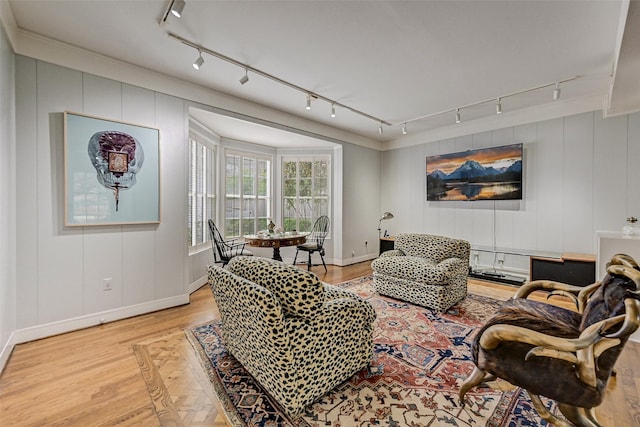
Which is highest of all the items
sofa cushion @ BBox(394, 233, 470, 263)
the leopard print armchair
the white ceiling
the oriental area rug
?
the white ceiling

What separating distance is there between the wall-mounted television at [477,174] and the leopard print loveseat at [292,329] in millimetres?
3888

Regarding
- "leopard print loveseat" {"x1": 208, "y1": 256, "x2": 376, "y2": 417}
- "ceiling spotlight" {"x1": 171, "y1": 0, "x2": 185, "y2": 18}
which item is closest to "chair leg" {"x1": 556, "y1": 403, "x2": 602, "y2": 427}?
"leopard print loveseat" {"x1": 208, "y1": 256, "x2": 376, "y2": 417}

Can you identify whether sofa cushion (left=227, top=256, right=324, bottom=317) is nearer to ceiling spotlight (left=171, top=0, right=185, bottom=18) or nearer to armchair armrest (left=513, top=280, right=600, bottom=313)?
armchair armrest (left=513, top=280, right=600, bottom=313)

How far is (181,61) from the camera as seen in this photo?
291 centimetres

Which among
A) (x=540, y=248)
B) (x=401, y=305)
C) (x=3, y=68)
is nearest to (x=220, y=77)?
(x=3, y=68)

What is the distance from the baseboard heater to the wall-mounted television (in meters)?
1.27

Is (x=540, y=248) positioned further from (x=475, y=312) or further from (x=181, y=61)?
(x=181, y=61)

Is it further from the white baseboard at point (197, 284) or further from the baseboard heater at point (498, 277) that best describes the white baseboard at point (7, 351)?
the baseboard heater at point (498, 277)

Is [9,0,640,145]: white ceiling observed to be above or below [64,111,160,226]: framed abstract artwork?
above

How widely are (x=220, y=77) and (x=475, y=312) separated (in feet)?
13.5

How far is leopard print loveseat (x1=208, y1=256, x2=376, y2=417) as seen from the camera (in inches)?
61.1

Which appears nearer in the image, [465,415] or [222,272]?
[465,415]

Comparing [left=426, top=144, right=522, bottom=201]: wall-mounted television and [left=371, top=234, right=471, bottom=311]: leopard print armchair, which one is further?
[left=426, top=144, right=522, bottom=201]: wall-mounted television

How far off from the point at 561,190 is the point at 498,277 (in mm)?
1614
